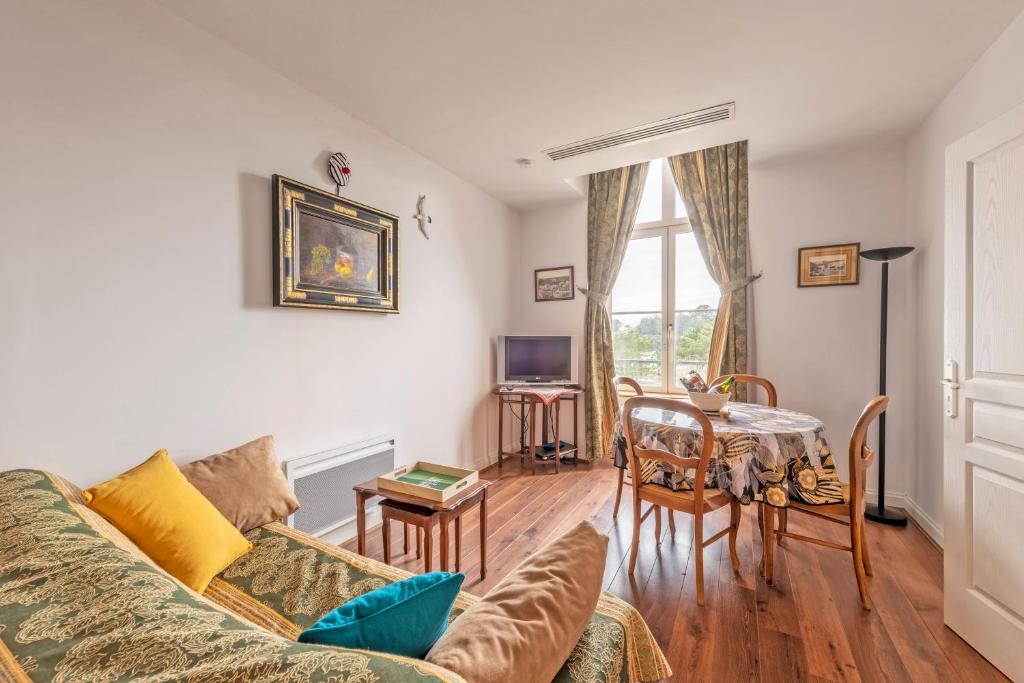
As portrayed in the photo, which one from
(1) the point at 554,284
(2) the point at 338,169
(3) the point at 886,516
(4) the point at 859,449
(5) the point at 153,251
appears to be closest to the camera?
(5) the point at 153,251

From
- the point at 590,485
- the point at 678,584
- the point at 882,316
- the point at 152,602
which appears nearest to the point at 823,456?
the point at 678,584

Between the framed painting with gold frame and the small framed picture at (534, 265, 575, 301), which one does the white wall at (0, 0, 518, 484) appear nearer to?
the framed painting with gold frame

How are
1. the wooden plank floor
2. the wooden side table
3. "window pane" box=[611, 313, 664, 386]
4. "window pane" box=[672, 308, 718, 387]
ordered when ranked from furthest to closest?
"window pane" box=[611, 313, 664, 386], "window pane" box=[672, 308, 718, 387], the wooden side table, the wooden plank floor

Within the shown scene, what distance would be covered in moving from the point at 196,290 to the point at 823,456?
2990mm

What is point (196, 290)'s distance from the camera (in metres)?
1.86

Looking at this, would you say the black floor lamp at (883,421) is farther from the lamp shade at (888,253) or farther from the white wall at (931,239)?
the white wall at (931,239)

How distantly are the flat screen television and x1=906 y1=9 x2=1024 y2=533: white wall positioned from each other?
8.18ft

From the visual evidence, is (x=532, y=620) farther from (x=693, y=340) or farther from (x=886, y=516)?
(x=693, y=340)

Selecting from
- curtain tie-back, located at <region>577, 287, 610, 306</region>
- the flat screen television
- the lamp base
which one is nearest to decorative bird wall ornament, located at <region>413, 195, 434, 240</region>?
the flat screen television

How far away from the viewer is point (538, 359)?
406 centimetres

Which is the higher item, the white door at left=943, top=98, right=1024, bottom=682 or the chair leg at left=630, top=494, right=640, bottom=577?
the white door at left=943, top=98, right=1024, bottom=682

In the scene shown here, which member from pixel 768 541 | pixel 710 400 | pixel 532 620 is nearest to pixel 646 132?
pixel 710 400

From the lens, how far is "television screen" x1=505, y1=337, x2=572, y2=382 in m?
4.04

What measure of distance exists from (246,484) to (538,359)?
275 cm
